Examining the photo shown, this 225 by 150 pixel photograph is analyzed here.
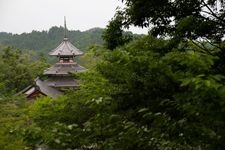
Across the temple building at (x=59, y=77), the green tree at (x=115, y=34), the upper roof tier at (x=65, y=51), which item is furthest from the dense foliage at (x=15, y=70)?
the green tree at (x=115, y=34)

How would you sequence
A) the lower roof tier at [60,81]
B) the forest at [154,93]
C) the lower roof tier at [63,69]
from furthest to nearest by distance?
the lower roof tier at [63,69] < the lower roof tier at [60,81] < the forest at [154,93]

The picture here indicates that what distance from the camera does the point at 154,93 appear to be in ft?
15.8

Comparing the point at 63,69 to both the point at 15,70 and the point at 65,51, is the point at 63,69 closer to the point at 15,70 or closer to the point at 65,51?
the point at 65,51

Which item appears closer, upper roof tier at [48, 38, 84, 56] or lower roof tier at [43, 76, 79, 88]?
lower roof tier at [43, 76, 79, 88]

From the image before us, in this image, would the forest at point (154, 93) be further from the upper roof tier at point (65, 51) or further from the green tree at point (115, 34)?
the upper roof tier at point (65, 51)

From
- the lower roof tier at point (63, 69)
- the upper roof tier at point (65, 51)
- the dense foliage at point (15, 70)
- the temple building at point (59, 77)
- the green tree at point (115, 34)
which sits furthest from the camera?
the dense foliage at point (15, 70)

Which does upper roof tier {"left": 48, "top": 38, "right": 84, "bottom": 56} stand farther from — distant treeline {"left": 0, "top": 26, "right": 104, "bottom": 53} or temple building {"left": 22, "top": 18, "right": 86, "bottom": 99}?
distant treeline {"left": 0, "top": 26, "right": 104, "bottom": 53}

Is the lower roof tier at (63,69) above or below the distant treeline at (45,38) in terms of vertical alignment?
below

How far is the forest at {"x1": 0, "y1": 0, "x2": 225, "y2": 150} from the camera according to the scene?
115 inches

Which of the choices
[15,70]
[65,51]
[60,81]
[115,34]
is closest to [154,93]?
[115,34]

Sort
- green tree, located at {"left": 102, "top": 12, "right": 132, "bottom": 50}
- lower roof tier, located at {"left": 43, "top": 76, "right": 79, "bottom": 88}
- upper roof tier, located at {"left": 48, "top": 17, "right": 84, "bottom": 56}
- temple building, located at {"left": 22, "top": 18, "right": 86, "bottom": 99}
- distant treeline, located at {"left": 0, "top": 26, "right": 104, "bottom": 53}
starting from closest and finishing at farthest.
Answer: green tree, located at {"left": 102, "top": 12, "right": 132, "bottom": 50}
temple building, located at {"left": 22, "top": 18, "right": 86, "bottom": 99}
lower roof tier, located at {"left": 43, "top": 76, "right": 79, "bottom": 88}
upper roof tier, located at {"left": 48, "top": 17, "right": 84, "bottom": 56}
distant treeline, located at {"left": 0, "top": 26, "right": 104, "bottom": 53}

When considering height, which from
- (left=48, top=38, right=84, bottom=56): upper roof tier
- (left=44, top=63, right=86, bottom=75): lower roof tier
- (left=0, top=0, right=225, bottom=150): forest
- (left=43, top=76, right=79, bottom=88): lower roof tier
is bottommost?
(left=43, top=76, right=79, bottom=88): lower roof tier

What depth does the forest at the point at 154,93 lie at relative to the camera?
291cm

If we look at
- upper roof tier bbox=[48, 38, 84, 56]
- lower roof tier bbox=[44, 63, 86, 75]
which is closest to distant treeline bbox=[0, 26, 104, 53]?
upper roof tier bbox=[48, 38, 84, 56]
